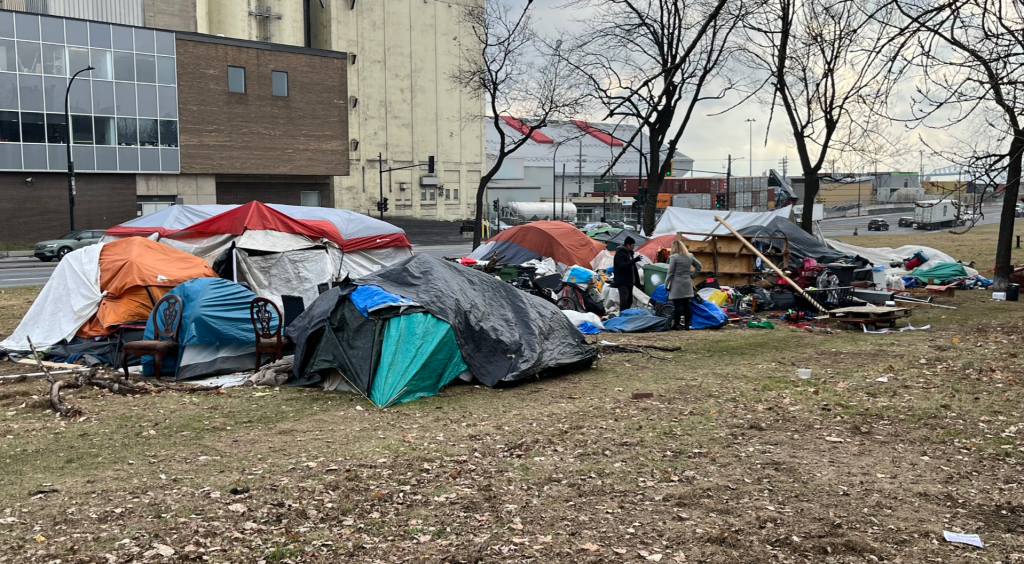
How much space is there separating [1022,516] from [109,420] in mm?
7679

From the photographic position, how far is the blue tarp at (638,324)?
47.1 feet

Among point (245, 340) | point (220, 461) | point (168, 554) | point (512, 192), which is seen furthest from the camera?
point (512, 192)

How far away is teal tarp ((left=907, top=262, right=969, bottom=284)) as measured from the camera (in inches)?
880

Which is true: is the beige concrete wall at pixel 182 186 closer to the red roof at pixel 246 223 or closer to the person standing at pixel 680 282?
the red roof at pixel 246 223

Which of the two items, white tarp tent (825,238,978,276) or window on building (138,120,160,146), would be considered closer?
white tarp tent (825,238,978,276)

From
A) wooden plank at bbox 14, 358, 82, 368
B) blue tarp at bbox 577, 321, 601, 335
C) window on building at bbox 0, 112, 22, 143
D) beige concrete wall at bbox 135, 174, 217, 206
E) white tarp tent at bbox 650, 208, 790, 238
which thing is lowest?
wooden plank at bbox 14, 358, 82, 368

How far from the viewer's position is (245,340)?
10992mm

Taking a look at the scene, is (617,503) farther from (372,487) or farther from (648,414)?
(648,414)

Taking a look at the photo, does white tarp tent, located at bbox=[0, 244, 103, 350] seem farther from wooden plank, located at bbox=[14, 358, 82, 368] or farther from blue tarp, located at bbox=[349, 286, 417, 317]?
blue tarp, located at bbox=[349, 286, 417, 317]

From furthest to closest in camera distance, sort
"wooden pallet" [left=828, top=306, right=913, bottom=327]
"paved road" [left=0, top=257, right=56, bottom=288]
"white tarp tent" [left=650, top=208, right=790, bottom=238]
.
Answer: "paved road" [left=0, top=257, right=56, bottom=288]
"white tarp tent" [left=650, top=208, right=790, bottom=238]
"wooden pallet" [left=828, top=306, right=913, bottom=327]

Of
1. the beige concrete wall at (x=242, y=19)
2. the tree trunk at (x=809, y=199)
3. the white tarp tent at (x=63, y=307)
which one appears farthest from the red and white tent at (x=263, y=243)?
the beige concrete wall at (x=242, y=19)

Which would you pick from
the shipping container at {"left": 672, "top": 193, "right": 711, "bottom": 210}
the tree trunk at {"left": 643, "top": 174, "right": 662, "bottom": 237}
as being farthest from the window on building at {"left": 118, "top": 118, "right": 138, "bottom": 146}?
the shipping container at {"left": 672, "top": 193, "right": 711, "bottom": 210}

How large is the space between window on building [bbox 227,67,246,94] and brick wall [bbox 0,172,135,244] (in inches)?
313

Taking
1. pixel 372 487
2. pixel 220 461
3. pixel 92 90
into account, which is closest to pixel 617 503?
pixel 372 487
